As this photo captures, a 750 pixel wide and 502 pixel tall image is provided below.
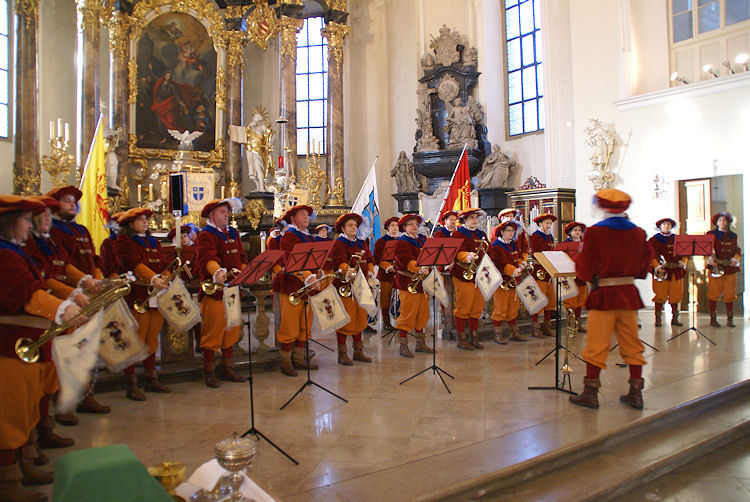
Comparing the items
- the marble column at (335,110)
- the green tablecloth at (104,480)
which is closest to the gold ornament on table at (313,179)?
the marble column at (335,110)

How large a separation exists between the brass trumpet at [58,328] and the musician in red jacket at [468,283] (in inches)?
198

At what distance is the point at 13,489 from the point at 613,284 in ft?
15.5

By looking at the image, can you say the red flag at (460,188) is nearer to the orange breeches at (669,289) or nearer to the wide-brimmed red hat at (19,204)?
the orange breeches at (669,289)

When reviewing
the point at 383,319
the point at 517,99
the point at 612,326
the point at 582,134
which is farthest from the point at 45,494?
the point at 517,99

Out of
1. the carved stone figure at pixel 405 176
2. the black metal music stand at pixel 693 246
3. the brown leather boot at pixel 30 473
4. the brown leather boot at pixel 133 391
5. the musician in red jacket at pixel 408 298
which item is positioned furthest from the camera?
the carved stone figure at pixel 405 176

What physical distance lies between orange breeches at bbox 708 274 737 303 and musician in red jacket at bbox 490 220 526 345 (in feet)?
12.4

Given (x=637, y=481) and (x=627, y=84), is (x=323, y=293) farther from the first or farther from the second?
(x=627, y=84)

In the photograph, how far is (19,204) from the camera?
3344 millimetres

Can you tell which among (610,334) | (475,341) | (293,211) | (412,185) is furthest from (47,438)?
(412,185)

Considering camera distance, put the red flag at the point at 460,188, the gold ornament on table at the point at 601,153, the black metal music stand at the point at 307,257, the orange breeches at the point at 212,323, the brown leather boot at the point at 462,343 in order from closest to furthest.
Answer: the black metal music stand at the point at 307,257 < the orange breeches at the point at 212,323 < the brown leather boot at the point at 462,343 < the red flag at the point at 460,188 < the gold ornament on table at the point at 601,153

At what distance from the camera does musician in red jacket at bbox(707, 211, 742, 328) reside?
938cm

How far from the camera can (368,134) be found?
793 inches

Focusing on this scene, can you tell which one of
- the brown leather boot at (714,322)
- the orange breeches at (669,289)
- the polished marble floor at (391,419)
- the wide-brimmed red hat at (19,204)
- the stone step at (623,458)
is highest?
the wide-brimmed red hat at (19,204)

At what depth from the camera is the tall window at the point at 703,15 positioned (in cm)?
1099
